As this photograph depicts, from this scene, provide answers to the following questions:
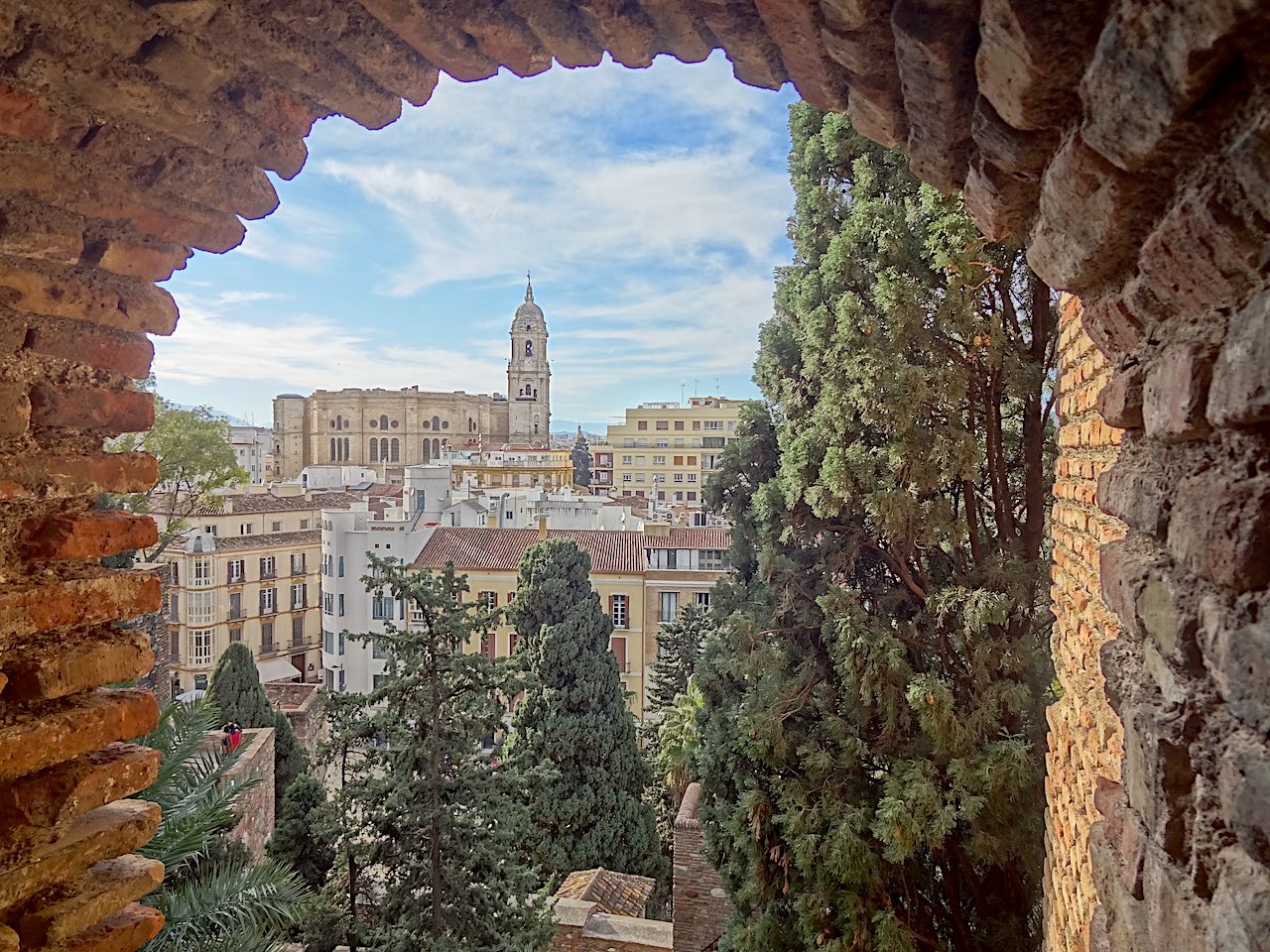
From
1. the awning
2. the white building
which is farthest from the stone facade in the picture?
the white building

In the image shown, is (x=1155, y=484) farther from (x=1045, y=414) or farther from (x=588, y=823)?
(x=588, y=823)

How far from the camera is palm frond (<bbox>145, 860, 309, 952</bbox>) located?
7.62 feet

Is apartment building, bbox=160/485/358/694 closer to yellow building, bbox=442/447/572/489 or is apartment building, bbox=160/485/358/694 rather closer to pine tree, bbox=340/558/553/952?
yellow building, bbox=442/447/572/489

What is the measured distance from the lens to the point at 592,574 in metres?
16.5

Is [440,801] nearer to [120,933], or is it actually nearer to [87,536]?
[120,933]

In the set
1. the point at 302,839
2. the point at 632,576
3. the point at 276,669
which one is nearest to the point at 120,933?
the point at 302,839

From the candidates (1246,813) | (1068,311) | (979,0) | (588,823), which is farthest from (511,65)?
(588,823)

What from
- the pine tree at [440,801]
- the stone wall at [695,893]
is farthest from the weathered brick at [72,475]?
the stone wall at [695,893]

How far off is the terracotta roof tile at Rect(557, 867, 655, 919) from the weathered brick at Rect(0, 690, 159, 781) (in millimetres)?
7132

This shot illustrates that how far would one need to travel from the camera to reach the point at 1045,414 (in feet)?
16.2

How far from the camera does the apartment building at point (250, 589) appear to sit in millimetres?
20016

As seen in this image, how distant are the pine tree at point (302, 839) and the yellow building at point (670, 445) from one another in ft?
109

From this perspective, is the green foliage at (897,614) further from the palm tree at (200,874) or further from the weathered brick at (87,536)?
the weathered brick at (87,536)

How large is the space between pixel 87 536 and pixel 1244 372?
194 cm
